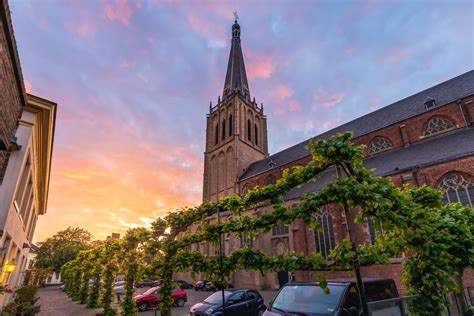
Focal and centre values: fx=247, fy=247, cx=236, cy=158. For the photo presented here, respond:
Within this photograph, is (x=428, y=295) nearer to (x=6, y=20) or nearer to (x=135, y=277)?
(x=6, y=20)

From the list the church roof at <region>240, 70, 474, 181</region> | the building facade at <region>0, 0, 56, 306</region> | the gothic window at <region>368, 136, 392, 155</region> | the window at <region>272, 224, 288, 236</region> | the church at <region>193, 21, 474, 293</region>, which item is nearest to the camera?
the building facade at <region>0, 0, 56, 306</region>

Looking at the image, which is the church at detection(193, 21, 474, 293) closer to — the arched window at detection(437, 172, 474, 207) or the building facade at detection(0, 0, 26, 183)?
the arched window at detection(437, 172, 474, 207)

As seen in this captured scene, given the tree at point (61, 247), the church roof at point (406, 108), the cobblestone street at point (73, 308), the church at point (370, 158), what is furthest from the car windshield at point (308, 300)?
the tree at point (61, 247)

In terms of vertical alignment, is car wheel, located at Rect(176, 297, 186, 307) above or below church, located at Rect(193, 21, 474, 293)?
below

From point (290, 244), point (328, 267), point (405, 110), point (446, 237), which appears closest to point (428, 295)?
point (446, 237)

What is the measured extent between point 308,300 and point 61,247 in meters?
53.8

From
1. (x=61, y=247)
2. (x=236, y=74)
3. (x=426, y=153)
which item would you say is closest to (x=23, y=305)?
(x=426, y=153)

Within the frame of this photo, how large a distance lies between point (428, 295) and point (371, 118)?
78.9 ft

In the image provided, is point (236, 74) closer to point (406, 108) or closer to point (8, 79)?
point (406, 108)

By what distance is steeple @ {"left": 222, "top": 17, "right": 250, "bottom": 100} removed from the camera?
39.1 metres

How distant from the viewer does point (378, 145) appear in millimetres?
22766

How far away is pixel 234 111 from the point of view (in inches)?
1399

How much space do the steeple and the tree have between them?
123 ft

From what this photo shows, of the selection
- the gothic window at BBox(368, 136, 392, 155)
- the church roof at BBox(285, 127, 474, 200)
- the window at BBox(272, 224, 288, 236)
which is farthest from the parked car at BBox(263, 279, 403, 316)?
the gothic window at BBox(368, 136, 392, 155)
